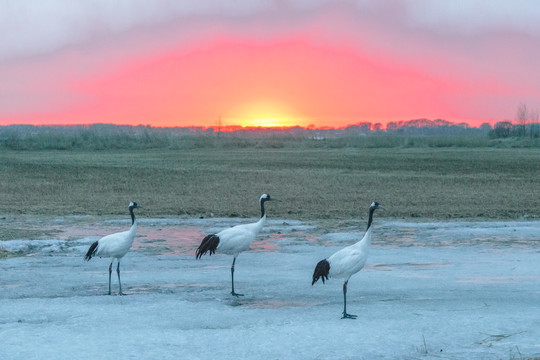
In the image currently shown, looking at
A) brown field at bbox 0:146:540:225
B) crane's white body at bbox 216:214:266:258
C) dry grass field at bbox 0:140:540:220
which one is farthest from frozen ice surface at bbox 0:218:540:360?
dry grass field at bbox 0:140:540:220

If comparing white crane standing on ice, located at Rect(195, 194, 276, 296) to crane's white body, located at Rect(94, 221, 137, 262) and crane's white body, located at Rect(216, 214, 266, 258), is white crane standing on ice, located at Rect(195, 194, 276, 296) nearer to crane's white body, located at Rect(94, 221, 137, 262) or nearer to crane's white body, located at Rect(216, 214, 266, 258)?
crane's white body, located at Rect(216, 214, 266, 258)

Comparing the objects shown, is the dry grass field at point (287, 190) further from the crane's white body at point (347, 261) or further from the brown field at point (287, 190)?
the crane's white body at point (347, 261)

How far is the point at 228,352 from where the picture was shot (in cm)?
870

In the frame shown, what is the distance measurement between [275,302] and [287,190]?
2044 centimetres

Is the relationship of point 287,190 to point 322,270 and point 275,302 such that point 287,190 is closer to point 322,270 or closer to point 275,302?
point 275,302

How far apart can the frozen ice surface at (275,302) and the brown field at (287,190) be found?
19.4 feet

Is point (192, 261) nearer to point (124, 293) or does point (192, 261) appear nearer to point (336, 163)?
point (124, 293)

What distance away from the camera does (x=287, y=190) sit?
104 ft

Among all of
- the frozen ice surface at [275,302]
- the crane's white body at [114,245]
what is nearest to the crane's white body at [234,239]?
the frozen ice surface at [275,302]

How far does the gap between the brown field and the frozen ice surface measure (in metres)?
5.92

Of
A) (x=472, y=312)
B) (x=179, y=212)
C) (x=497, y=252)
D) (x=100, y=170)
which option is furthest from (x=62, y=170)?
(x=472, y=312)

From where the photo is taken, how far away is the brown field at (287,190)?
2428 cm

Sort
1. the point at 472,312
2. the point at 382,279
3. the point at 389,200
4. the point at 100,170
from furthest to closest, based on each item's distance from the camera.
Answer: the point at 100,170, the point at 389,200, the point at 382,279, the point at 472,312

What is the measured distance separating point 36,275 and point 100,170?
31997 mm
